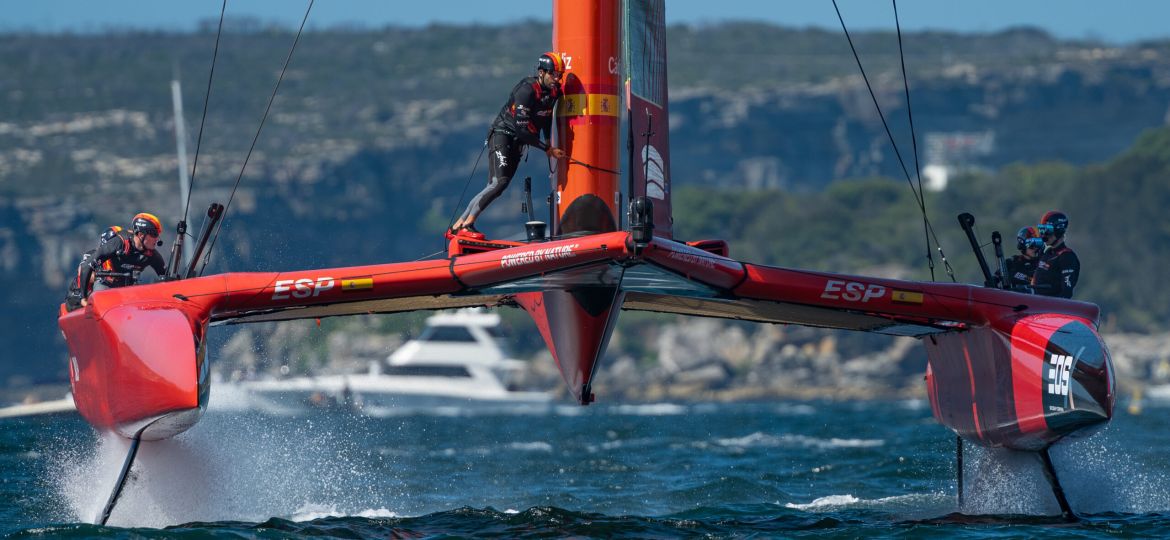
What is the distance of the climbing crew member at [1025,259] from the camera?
10.2 meters

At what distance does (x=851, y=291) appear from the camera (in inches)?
349

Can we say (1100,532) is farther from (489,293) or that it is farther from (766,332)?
(766,332)

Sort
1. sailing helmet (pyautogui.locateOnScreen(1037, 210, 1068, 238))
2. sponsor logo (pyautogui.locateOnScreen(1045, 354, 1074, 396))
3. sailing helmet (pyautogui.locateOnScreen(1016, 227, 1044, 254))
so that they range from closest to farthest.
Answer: sponsor logo (pyautogui.locateOnScreen(1045, 354, 1074, 396)) → sailing helmet (pyautogui.locateOnScreen(1037, 210, 1068, 238)) → sailing helmet (pyautogui.locateOnScreen(1016, 227, 1044, 254))

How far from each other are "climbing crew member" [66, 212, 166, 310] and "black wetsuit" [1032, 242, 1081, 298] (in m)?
5.23

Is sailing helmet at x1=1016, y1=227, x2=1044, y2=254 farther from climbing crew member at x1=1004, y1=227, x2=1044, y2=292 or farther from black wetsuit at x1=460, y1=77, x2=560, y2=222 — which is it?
black wetsuit at x1=460, y1=77, x2=560, y2=222

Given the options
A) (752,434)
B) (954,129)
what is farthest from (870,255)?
(752,434)

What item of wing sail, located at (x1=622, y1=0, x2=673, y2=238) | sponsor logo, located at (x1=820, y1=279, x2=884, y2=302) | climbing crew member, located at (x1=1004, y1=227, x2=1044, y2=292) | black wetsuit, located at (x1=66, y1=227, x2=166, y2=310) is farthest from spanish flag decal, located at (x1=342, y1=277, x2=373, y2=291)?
climbing crew member, located at (x1=1004, y1=227, x2=1044, y2=292)

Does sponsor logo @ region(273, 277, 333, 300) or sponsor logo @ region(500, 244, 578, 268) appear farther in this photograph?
sponsor logo @ region(273, 277, 333, 300)

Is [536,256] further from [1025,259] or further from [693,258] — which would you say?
[1025,259]

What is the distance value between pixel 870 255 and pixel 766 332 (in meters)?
14.6

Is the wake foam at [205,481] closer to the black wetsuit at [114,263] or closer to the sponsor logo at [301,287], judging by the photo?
the black wetsuit at [114,263]

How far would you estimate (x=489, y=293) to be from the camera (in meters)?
9.16

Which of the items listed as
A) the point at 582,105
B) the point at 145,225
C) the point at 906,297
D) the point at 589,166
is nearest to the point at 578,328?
the point at 589,166

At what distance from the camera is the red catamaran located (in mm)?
8453
